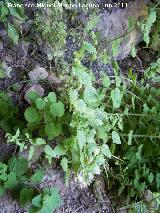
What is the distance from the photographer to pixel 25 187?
1.81 m

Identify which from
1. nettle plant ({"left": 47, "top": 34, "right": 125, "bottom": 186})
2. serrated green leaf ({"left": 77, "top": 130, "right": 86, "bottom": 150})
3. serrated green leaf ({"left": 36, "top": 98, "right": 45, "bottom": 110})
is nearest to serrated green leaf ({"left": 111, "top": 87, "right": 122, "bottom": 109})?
nettle plant ({"left": 47, "top": 34, "right": 125, "bottom": 186})

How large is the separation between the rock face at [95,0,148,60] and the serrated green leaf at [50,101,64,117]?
69cm

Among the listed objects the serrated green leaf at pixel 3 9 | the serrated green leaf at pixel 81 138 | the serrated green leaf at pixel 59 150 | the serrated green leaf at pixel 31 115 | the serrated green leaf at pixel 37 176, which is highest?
the serrated green leaf at pixel 3 9

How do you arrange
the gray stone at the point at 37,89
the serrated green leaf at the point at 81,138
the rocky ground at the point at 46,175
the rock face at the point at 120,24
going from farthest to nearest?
the rock face at the point at 120,24, the gray stone at the point at 37,89, the rocky ground at the point at 46,175, the serrated green leaf at the point at 81,138

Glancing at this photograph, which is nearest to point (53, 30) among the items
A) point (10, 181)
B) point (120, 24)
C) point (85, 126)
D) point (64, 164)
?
point (120, 24)

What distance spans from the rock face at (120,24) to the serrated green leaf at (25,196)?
1.06m

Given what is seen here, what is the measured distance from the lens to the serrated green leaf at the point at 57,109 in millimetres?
1812

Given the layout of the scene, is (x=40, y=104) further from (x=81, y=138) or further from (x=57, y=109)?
(x=81, y=138)

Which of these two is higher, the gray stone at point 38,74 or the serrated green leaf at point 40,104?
the gray stone at point 38,74

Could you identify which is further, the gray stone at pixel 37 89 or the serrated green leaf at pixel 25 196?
the gray stone at pixel 37 89

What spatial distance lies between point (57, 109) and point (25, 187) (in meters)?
0.42

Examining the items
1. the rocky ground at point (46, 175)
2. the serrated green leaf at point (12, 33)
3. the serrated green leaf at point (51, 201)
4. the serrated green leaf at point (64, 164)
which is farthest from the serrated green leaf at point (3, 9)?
the serrated green leaf at point (51, 201)

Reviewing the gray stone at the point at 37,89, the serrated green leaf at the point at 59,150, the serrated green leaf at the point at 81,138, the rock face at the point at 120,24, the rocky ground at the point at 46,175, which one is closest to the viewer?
the serrated green leaf at the point at 81,138

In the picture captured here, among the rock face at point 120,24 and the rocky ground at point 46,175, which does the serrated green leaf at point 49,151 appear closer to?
the rocky ground at point 46,175
